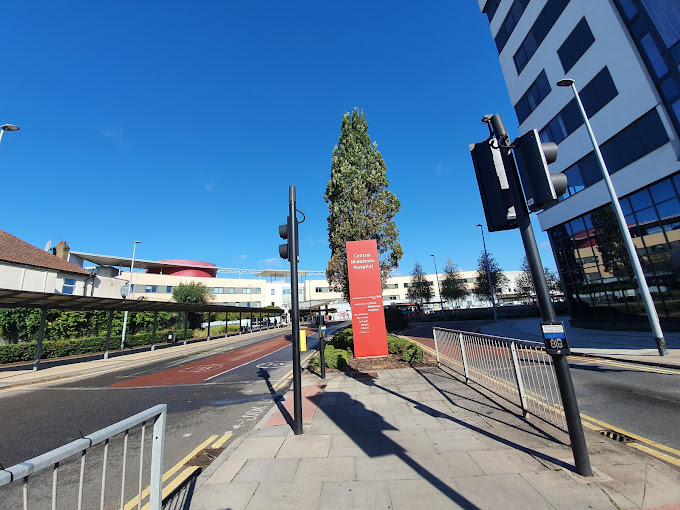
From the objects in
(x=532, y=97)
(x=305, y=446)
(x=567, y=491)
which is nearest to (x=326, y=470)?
(x=305, y=446)

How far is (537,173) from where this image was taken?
3354mm

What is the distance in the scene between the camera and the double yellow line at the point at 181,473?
3326 millimetres

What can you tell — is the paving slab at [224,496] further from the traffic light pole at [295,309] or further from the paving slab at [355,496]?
the traffic light pole at [295,309]

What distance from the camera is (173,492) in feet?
11.1

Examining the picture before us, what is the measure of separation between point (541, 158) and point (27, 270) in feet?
111

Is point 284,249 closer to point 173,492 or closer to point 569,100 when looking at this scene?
point 173,492

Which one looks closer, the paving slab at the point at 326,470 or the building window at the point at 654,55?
the paving slab at the point at 326,470

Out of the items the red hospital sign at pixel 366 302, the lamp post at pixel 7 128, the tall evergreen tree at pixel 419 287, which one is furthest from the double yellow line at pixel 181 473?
the tall evergreen tree at pixel 419 287

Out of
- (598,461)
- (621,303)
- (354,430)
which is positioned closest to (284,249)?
(354,430)

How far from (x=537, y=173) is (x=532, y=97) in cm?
2269

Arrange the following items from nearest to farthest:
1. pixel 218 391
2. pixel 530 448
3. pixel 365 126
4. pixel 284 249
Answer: pixel 530 448 < pixel 284 249 < pixel 218 391 < pixel 365 126

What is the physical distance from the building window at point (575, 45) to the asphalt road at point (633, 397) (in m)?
16.7

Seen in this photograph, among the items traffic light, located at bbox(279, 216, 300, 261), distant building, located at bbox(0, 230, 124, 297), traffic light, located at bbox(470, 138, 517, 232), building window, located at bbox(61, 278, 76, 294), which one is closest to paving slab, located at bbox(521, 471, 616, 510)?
traffic light, located at bbox(470, 138, 517, 232)

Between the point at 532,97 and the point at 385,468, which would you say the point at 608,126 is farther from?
the point at 385,468
